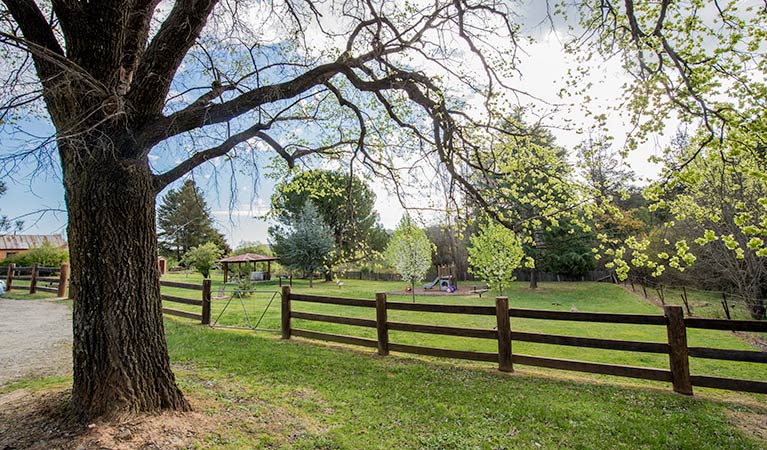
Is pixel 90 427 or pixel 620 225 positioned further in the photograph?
pixel 620 225

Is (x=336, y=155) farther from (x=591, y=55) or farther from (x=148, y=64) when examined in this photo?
(x=591, y=55)

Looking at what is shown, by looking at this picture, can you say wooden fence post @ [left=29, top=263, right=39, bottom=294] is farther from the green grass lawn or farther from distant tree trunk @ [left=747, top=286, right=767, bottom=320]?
distant tree trunk @ [left=747, top=286, right=767, bottom=320]

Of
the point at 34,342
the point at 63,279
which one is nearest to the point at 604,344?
the point at 34,342

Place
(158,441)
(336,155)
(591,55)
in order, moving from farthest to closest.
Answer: (336,155), (591,55), (158,441)

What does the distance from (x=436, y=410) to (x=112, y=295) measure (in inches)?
131

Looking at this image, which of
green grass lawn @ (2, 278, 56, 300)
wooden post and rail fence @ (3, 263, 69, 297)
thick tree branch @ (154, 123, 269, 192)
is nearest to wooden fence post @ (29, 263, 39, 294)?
wooden post and rail fence @ (3, 263, 69, 297)

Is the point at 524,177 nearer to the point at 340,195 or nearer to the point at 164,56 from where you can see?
the point at 340,195

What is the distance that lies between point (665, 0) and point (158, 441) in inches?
239

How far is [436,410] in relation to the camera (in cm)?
391

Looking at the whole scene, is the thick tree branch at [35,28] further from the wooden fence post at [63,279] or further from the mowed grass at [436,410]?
the wooden fence post at [63,279]

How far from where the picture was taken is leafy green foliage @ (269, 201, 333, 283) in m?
27.8

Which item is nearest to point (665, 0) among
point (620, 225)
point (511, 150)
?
point (511, 150)

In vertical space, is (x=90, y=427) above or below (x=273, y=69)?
below

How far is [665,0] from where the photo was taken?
11.8 ft
